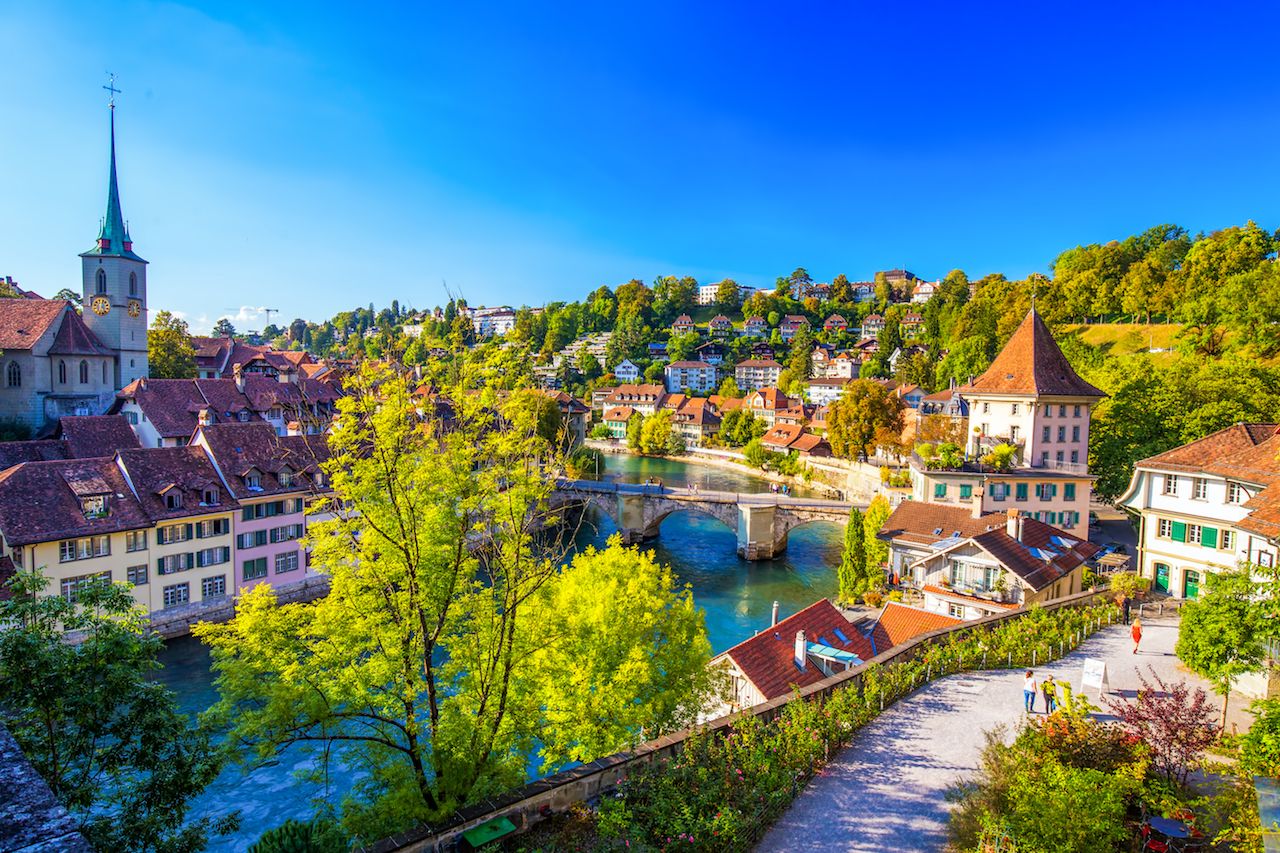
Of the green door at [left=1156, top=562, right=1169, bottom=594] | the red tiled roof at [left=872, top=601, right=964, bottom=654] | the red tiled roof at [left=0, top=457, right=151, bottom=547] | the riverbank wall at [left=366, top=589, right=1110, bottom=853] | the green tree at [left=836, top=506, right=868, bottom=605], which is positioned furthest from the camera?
the green tree at [left=836, top=506, right=868, bottom=605]

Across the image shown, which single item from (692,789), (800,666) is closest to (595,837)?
(692,789)

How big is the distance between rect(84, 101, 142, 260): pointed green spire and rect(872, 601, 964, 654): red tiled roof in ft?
176

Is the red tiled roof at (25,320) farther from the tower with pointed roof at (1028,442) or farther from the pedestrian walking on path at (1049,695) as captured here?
the pedestrian walking on path at (1049,695)

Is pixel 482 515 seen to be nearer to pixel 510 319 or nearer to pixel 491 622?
pixel 491 622

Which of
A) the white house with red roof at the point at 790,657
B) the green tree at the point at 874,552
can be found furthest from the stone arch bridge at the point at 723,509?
the white house with red roof at the point at 790,657

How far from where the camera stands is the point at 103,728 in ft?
27.1

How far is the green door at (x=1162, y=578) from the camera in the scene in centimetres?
2523

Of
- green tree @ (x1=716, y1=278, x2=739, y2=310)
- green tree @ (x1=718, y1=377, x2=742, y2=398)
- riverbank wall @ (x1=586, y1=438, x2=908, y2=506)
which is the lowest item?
riverbank wall @ (x1=586, y1=438, x2=908, y2=506)

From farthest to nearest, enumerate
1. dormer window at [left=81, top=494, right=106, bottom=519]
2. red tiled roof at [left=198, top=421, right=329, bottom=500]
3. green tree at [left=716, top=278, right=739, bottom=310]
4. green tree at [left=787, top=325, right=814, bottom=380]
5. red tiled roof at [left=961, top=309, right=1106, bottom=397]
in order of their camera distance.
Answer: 1. green tree at [left=716, top=278, right=739, bottom=310]
2. green tree at [left=787, top=325, right=814, bottom=380]
3. red tiled roof at [left=961, top=309, right=1106, bottom=397]
4. red tiled roof at [left=198, top=421, right=329, bottom=500]
5. dormer window at [left=81, top=494, right=106, bottom=519]

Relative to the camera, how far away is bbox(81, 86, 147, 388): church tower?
162ft

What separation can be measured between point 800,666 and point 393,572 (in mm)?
13357

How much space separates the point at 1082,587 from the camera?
84.7ft

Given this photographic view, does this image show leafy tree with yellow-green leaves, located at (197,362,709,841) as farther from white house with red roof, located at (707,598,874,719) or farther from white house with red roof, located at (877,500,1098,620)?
white house with red roof, located at (877,500,1098,620)

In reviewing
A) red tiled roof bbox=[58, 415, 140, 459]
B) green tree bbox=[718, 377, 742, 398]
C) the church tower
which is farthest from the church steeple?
green tree bbox=[718, 377, 742, 398]
